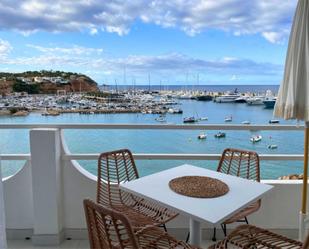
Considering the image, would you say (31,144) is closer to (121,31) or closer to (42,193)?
(42,193)

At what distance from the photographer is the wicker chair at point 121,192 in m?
2.15

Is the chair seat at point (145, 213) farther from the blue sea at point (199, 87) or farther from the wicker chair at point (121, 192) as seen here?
the blue sea at point (199, 87)

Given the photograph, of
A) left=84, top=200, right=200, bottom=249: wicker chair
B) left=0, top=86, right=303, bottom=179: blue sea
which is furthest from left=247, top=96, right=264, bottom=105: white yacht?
left=84, top=200, right=200, bottom=249: wicker chair

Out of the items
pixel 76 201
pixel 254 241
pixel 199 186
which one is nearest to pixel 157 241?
pixel 199 186

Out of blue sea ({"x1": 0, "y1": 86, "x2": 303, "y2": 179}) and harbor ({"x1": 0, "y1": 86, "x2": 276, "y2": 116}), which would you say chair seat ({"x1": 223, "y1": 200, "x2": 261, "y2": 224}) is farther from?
harbor ({"x1": 0, "y1": 86, "x2": 276, "y2": 116})

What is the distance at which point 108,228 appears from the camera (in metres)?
1.19

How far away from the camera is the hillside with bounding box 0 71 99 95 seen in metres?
3.02

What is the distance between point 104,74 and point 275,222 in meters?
2.99

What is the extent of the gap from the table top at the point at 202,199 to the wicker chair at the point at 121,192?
34 cm

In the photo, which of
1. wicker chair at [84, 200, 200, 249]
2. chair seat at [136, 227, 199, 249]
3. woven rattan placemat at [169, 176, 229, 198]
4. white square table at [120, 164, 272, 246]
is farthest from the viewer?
woven rattan placemat at [169, 176, 229, 198]

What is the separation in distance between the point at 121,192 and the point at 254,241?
1.21 m

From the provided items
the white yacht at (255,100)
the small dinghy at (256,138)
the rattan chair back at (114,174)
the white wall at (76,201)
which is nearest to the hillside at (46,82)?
the white wall at (76,201)

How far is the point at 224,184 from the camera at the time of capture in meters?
1.85

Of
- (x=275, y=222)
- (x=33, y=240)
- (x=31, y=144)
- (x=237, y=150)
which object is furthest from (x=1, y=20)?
(x=275, y=222)
